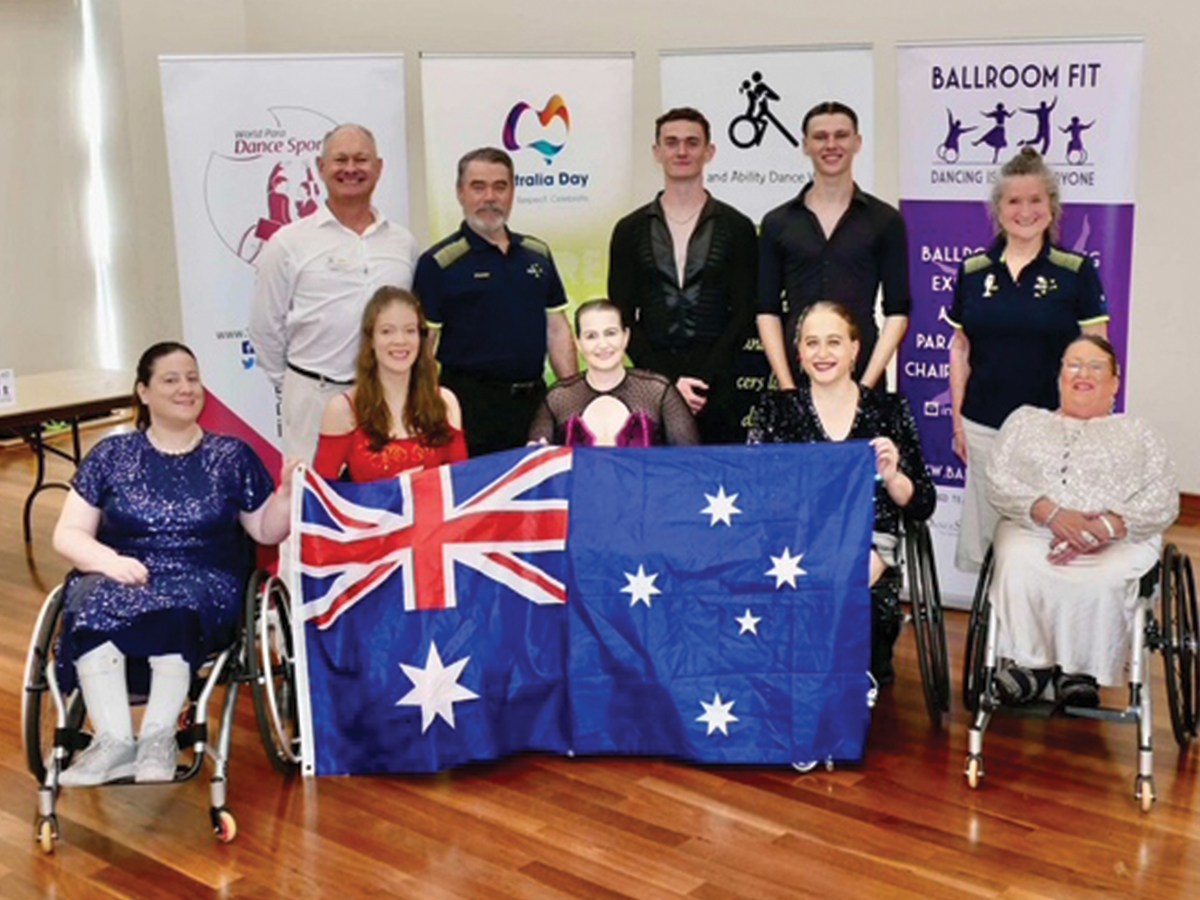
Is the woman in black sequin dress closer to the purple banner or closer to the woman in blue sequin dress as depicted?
the purple banner

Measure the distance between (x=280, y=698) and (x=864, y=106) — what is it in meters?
2.64

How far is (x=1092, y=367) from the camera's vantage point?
412 centimetres

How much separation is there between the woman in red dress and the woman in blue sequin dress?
285 mm

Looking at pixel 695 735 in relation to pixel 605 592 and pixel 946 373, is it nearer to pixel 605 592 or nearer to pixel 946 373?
pixel 605 592

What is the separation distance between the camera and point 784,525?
4055 millimetres

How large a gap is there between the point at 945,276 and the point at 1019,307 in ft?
2.24

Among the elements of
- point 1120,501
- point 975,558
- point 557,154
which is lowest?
point 975,558

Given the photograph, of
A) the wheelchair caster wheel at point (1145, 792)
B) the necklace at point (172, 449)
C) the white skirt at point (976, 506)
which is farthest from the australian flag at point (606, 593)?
the white skirt at point (976, 506)

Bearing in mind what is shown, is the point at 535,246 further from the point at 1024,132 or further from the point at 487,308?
the point at 1024,132

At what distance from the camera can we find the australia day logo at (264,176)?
5934 mm

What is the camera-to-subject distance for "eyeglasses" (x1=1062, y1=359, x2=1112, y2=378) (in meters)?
4.12

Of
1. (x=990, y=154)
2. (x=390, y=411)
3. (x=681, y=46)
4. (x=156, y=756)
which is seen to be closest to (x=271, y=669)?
(x=156, y=756)

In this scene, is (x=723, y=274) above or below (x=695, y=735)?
above

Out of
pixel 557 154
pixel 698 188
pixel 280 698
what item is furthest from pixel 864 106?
pixel 280 698
